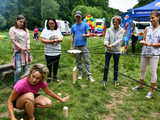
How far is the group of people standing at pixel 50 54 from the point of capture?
10.1ft

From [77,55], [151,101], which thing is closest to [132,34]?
[77,55]

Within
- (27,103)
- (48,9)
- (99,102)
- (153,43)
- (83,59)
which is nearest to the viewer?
(27,103)

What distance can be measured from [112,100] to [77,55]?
1499 mm

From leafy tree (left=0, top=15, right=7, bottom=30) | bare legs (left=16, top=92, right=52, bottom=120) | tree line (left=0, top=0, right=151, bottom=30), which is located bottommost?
bare legs (left=16, top=92, right=52, bottom=120)

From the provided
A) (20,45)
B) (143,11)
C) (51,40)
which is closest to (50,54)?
(51,40)

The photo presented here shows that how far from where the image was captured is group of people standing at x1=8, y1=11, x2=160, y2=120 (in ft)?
10.1

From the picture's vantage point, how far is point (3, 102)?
405cm

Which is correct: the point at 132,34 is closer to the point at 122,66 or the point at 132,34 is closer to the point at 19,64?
the point at 122,66

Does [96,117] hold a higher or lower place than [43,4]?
lower

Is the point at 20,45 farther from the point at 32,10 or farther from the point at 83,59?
the point at 32,10

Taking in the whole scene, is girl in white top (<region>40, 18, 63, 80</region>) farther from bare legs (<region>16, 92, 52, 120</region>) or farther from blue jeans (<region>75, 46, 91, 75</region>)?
bare legs (<region>16, 92, 52, 120</region>)

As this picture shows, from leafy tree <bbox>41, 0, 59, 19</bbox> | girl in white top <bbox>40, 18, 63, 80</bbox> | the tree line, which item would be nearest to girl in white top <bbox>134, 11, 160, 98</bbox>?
girl in white top <bbox>40, 18, 63, 80</bbox>

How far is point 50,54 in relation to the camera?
498 centimetres

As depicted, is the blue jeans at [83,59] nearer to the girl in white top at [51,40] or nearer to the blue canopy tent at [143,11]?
the girl in white top at [51,40]
